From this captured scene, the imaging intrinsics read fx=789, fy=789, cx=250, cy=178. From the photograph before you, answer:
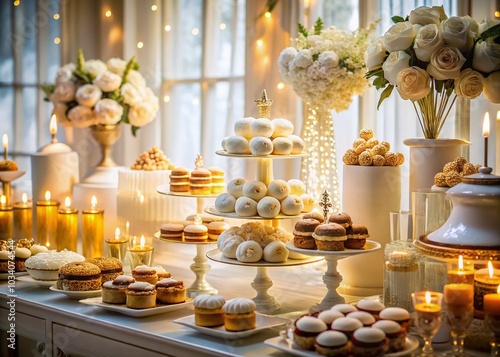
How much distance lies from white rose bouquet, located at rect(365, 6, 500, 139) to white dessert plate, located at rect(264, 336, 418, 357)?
2.53ft

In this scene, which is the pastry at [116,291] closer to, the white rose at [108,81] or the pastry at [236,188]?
the pastry at [236,188]

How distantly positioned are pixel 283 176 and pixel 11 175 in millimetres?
1158

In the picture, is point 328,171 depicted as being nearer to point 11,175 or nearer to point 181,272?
point 181,272

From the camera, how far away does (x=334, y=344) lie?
1.75m

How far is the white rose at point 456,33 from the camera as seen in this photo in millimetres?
2209

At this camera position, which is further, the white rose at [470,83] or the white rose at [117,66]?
the white rose at [117,66]

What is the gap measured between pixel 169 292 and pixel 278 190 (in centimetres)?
45

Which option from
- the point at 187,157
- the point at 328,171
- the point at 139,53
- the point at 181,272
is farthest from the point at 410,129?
the point at 139,53

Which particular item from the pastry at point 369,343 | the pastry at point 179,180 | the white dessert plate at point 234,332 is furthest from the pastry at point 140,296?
the pastry at point 369,343

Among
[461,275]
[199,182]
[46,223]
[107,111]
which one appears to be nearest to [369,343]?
[461,275]

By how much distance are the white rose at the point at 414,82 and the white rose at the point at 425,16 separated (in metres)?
0.14

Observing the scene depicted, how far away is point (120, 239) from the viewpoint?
2891 mm

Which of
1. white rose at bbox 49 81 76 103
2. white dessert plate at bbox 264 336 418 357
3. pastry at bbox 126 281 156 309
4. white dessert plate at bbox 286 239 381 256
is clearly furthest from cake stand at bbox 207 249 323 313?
white rose at bbox 49 81 76 103

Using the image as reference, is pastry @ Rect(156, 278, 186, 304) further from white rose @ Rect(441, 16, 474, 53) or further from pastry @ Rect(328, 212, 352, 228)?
white rose @ Rect(441, 16, 474, 53)
